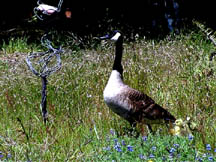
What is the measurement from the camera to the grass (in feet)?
12.6

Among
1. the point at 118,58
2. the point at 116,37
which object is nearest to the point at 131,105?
the point at 118,58

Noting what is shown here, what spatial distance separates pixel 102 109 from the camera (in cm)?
529

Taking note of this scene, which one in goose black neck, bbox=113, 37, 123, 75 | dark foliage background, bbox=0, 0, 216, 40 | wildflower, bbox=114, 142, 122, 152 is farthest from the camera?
dark foliage background, bbox=0, 0, 216, 40

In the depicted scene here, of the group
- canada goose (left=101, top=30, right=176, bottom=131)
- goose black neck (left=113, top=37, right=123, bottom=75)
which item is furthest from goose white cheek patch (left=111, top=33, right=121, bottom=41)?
canada goose (left=101, top=30, right=176, bottom=131)

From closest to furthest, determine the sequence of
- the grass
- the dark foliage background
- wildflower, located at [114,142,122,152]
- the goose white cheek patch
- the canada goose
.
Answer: wildflower, located at [114,142,122,152] → the grass → the canada goose → the goose white cheek patch → the dark foliage background

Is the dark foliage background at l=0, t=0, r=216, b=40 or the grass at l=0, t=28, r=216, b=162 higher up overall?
the dark foliage background at l=0, t=0, r=216, b=40

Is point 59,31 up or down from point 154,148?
up

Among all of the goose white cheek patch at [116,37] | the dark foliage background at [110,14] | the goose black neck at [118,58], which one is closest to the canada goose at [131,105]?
the goose black neck at [118,58]

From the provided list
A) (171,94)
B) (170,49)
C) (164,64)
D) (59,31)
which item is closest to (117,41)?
(171,94)

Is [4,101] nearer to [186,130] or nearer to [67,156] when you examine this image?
[67,156]

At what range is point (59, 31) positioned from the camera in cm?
1133

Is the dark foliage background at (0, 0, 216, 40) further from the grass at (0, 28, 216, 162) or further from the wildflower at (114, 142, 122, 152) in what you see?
the wildflower at (114, 142, 122, 152)

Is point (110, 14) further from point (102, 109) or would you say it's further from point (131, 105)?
point (131, 105)

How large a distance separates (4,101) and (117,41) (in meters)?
1.66
